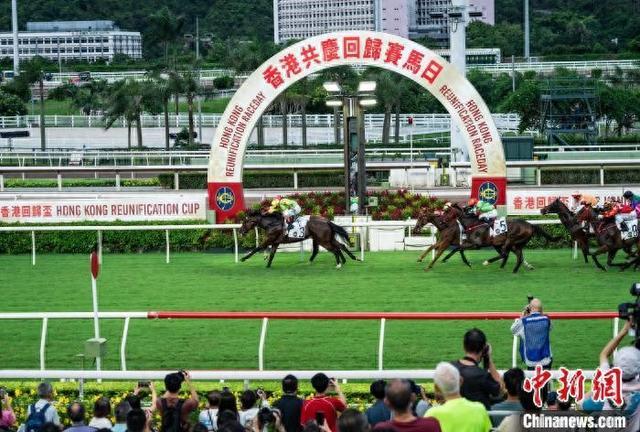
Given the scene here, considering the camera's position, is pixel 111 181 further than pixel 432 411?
Yes

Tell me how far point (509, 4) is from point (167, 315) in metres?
95.0

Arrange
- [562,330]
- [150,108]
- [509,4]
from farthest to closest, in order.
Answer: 1. [509,4]
2. [150,108]
3. [562,330]

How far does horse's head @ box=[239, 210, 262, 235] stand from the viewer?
18.4m

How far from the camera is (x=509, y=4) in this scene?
103938mm

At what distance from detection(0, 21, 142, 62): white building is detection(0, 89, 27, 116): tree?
3549 cm

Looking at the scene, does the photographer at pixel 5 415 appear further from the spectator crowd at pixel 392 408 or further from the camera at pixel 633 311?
the camera at pixel 633 311

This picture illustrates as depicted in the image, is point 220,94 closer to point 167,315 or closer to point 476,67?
point 476,67

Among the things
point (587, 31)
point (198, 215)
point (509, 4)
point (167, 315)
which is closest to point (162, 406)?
point (167, 315)

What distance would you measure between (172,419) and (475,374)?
171 centimetres

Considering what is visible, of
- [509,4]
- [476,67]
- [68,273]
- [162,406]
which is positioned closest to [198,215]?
[68,273]

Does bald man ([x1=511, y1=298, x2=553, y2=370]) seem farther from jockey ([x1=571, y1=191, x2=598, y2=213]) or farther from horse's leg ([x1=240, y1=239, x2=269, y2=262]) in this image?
horse's leg ([x1=240, y1=239, x2=269, y2=262])

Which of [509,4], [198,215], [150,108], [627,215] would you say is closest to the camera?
[627,215]

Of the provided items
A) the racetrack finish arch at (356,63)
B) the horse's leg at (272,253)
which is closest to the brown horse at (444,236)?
the horse's leg at (272,253)

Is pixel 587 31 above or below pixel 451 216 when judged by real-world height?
above
